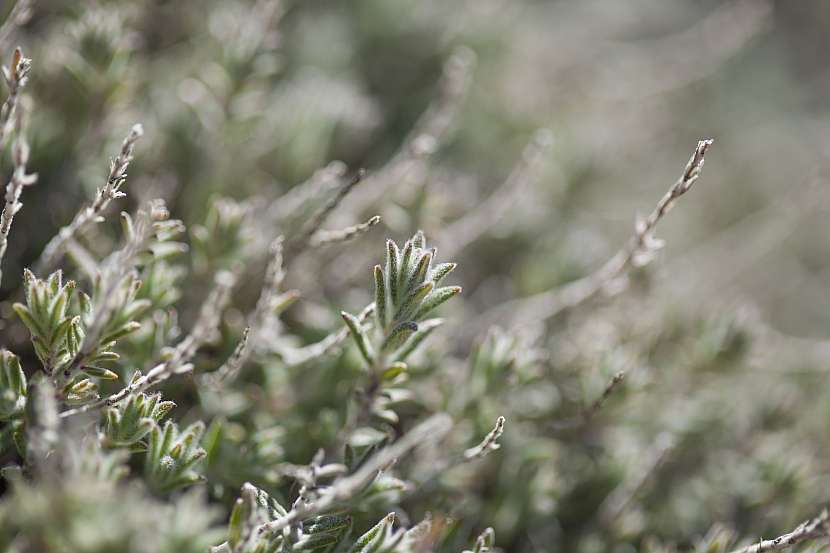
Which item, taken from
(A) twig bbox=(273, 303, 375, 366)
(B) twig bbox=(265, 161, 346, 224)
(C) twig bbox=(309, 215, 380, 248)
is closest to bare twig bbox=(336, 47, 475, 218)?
(B) twig bbox=(265, 161, 346, 224)

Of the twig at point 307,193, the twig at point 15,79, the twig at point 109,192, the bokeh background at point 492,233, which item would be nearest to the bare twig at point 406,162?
the bokeh background at point 492,233

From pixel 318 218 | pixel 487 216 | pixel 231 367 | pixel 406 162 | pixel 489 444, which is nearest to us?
pixel 489 444

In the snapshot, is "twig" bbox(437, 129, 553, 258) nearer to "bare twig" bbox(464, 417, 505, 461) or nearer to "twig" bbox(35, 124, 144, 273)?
"bare twig" bbox(464, 417, 505, 461)

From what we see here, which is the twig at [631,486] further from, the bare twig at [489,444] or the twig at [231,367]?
the twig at [231,367]

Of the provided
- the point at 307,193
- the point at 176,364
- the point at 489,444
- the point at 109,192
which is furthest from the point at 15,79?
the point at 489,444

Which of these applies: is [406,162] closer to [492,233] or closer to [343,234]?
[343,234]

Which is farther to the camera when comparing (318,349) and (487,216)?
(487,216)

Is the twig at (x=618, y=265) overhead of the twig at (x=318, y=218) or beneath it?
beneath
